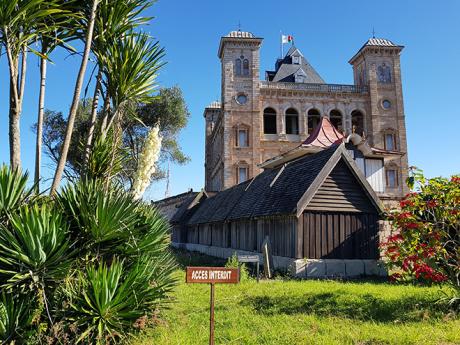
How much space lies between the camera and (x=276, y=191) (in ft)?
53.8

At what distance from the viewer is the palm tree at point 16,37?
6094 millimetres

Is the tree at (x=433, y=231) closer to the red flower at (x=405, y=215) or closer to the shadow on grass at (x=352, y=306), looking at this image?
the red flower at (x=405, y=215)

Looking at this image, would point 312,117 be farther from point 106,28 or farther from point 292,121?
point 106,28

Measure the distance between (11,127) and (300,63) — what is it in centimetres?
5380

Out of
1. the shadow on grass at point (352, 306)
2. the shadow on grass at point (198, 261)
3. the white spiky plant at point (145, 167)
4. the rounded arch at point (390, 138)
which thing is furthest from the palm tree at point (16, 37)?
the rounded arch at point (390, 138)

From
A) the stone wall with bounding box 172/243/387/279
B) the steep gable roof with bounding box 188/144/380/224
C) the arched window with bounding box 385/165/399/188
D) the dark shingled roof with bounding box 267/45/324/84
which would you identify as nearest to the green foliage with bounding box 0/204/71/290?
the steep gable roof with bounding box 188/144/380/224

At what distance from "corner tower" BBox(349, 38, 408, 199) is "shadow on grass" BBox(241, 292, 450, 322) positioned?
40708 millimetres

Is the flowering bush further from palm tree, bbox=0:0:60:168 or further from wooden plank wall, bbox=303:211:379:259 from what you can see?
palm tree, bbox=0:0:60:168

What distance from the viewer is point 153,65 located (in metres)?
7.92

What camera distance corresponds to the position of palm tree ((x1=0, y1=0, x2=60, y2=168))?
6.09m

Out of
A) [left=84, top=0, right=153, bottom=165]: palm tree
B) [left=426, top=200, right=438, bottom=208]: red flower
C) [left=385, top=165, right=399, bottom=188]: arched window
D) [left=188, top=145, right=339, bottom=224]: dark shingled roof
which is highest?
[left=385, top=165, right=399, bottom=188]: arched window

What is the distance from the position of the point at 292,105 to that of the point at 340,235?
35986 mm

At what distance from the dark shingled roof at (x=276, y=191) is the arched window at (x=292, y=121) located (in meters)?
28.5

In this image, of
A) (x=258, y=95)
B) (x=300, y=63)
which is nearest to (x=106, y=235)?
(x=258, y=95)
